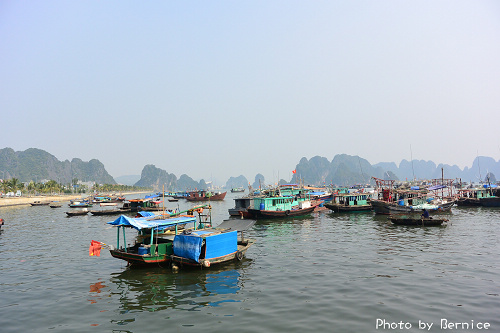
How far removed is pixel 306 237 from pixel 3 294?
22733mm

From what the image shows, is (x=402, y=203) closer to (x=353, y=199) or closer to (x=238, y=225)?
(x=353, y=199)

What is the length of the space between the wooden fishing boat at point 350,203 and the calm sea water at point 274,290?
75.7ft

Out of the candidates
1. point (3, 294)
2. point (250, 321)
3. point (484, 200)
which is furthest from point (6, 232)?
A: point (484, 200)

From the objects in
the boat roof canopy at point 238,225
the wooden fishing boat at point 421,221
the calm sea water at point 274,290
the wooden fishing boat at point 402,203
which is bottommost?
the calm sea water at point 274,290

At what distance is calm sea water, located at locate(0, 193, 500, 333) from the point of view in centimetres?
1162

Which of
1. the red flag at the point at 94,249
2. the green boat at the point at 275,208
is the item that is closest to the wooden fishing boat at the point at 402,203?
the green boat at the point at 275,208

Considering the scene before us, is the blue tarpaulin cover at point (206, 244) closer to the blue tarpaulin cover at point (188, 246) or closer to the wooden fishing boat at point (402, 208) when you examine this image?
the blue tarpaulin cover at point (188, 246)

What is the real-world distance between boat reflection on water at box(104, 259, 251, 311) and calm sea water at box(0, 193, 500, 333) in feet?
0.18

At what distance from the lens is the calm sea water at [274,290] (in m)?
11.6

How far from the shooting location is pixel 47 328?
11.6 metres

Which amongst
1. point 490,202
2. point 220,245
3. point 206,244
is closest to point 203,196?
point 490,202

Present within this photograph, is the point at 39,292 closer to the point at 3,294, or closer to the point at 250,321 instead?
the point at 3,294

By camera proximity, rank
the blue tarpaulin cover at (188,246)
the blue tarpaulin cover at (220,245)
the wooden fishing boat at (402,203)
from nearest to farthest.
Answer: the blue tarpaulin cover at (188,246) < the blue tarpaulin cover at (220,245) < the wooden fishing boat at (402,203)

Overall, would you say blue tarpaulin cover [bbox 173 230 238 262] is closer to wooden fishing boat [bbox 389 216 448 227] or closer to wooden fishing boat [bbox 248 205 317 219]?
wooden fishing boat [bbox 248 205 317 219]
